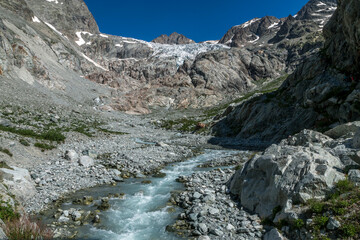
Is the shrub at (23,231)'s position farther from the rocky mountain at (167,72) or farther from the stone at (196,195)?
the rocky mountain at (167,72)

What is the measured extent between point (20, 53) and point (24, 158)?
3056 inches

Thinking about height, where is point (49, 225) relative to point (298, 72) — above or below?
below

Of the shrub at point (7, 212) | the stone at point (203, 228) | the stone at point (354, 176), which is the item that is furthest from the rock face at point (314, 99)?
the shrub at point (7, 212)

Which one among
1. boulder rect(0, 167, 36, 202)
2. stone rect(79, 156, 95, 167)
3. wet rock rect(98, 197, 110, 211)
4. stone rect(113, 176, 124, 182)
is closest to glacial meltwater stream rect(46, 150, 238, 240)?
wet rock rect(98, 197, 110, 211)

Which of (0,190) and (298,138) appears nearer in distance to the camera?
(0,190)

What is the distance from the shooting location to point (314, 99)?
3472 cm

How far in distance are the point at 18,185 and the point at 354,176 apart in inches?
730

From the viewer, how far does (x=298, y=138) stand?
19.1m

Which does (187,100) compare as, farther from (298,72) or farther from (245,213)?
(245,213)

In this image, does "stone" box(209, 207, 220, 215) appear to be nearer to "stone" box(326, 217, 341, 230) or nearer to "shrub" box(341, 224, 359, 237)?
"stone" box(326, 217, 341, 230)

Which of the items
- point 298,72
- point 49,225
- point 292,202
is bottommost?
point 49,225

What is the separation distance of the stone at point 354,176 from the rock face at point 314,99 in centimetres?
2008

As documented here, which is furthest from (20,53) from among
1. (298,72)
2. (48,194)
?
(298,72)

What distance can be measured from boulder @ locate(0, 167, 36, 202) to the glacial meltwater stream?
2493 mm
